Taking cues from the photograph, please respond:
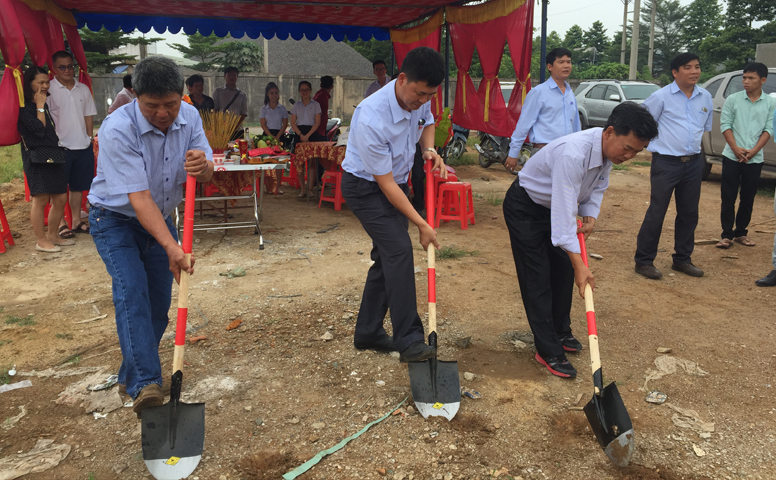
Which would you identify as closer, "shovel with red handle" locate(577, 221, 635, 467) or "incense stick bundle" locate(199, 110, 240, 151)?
"shovel with red handle" locate(577, 221, 635, 467)

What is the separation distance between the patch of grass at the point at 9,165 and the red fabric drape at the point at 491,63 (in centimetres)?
837

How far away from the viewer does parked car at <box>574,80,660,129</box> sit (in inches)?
565

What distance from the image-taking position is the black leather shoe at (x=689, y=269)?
17.9 ft

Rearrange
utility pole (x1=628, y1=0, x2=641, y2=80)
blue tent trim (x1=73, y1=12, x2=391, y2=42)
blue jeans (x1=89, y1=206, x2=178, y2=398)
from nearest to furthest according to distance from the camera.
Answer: blue jeans (x1=89, y1=206, x2=178, y2=398)
blue tent trim (x1=73, y1=12, x2=391, y2=42)
utility pole (x1=628, y1=0, x2=641, y2=80)

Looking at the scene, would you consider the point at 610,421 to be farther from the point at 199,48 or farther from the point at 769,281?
the point at 199,48

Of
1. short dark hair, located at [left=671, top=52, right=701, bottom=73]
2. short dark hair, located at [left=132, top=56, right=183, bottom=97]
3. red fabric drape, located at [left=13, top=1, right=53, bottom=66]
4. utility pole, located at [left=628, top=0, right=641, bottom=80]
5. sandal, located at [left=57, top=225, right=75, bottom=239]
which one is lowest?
sandal, located at [left=57, top=225, right=75, bottom=239]

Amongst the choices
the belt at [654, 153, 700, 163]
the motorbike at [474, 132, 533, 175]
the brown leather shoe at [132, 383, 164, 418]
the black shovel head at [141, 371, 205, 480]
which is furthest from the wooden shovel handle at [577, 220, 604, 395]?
the motorbike at [474, 132, 533, 175]

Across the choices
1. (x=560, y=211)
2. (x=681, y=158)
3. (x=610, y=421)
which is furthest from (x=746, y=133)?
(x=610, y=421)

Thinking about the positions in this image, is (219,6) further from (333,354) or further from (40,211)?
(333,354)

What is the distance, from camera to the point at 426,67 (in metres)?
2.90

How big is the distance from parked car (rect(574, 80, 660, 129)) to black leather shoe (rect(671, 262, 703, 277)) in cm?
935

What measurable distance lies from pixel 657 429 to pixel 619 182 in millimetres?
8601

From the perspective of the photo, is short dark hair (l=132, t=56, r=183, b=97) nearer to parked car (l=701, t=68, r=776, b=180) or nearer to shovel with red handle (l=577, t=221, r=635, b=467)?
shovel with red handle (l=577, t=221, r=635, b=467)

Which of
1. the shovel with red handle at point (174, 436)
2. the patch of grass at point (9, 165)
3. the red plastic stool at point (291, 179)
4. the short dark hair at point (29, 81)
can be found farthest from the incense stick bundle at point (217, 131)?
the patch of grass at point (9, 165)
